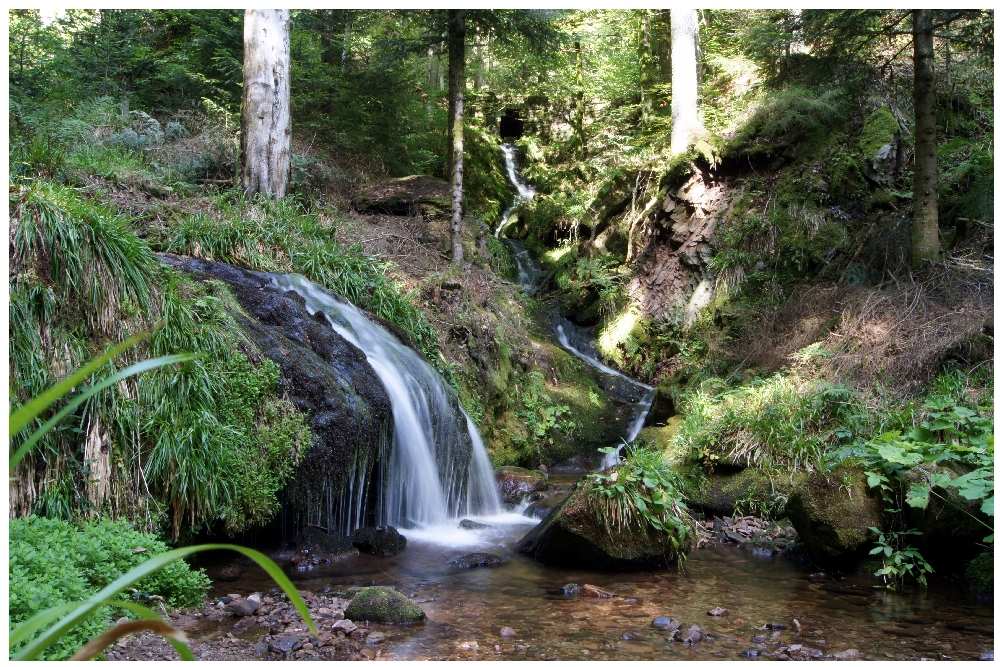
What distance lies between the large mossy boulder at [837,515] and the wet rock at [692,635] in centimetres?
201

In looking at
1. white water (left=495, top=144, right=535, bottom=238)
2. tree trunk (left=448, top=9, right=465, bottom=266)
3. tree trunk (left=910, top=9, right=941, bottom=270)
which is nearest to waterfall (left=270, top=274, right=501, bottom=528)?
tree trunk (left=448, top=9, right=465, bottom=266)

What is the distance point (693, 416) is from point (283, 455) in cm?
527

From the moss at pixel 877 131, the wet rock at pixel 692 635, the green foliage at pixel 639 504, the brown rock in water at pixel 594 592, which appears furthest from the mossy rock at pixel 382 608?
the moss at pixel 877 131

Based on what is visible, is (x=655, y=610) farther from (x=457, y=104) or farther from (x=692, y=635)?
(x=457, y=104)

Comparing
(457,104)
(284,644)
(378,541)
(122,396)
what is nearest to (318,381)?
(378,541)

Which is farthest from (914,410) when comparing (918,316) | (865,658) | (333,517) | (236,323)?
(236,323)

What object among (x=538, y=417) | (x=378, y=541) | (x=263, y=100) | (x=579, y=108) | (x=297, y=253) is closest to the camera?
(x=378, y=541)

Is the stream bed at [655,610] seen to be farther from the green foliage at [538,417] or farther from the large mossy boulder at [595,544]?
the green foliage at [538,417]

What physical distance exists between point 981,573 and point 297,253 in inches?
316

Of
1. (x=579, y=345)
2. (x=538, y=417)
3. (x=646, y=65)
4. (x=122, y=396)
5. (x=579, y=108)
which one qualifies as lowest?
(x=538, y=417)

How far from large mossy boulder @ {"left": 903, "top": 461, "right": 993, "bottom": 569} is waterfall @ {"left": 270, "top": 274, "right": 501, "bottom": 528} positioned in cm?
418

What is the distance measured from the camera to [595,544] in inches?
224

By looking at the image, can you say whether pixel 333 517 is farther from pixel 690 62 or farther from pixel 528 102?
pixel 528 102

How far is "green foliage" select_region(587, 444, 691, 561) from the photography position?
18.9ft
